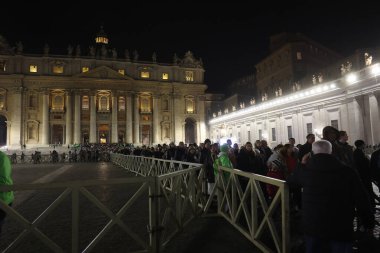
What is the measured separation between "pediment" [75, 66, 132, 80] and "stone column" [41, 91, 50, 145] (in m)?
7.39

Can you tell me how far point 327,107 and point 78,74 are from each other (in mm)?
45538

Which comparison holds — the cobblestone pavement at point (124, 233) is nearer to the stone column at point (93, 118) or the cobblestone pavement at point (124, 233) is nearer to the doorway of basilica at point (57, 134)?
the stone column at point (93, 118)

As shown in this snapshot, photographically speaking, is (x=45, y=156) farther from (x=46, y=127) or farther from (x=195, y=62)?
(x=195, y=62)

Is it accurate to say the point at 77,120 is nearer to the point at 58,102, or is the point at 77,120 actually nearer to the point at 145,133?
the point at 58,102

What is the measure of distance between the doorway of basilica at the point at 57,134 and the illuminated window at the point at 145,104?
1636cm

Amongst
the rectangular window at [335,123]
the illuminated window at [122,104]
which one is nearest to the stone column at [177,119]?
the illuminated window at [122,104]

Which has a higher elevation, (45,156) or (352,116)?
(352,116)

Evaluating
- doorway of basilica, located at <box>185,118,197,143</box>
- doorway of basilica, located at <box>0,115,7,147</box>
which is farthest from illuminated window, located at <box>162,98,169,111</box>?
doorway of basilica, located at <box>0,115,7,147</box>

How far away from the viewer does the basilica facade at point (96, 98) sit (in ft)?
172

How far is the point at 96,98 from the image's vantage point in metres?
57.2

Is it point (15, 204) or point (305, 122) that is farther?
point (305, 122)

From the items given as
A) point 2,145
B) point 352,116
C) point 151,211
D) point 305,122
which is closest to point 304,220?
point 151,211

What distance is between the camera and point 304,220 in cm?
344

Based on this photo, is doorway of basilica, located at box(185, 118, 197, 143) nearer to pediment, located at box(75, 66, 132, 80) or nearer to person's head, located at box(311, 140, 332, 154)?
pediment, located at box(75, 66, 132, 80)
